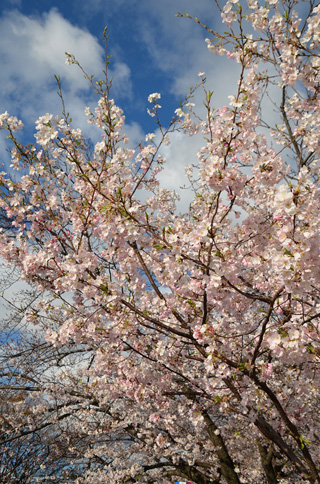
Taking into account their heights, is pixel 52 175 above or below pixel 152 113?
below

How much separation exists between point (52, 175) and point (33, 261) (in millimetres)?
1244

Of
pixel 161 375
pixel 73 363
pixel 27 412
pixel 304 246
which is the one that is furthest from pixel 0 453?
pixel 304 246

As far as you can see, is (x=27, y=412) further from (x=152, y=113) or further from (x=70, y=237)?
(x=152, y=113)

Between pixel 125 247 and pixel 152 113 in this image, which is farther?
pixel 152 113

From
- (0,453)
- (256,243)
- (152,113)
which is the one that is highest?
(152,113)

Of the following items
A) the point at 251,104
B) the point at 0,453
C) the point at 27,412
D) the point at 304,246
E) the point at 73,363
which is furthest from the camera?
the point at 0,453

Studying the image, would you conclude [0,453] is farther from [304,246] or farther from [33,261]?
[304,246]

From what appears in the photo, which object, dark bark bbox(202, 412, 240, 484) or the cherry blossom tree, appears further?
dark bark bbox(202, 412, 240, 484)

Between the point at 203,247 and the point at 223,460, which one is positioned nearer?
the point at 203,247

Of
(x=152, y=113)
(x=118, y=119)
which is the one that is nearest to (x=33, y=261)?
(x=118, y=119)

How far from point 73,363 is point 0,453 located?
6.18m

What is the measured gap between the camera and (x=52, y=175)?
4414mm

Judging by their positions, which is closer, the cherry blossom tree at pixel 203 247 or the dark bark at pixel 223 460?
the cherry blossom tree at pixel 203 247

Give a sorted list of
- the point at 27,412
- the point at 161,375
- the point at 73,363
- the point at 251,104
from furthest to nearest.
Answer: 1. the point at 27,412
2. the point at 73,363
3. the point at 161,375
4. the point at 251,104
